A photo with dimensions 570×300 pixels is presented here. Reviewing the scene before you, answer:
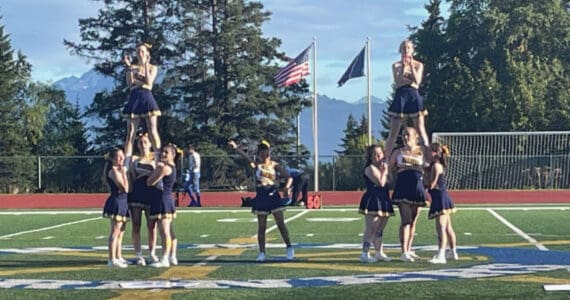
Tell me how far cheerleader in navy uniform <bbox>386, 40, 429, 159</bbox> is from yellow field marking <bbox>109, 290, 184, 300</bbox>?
4.36m

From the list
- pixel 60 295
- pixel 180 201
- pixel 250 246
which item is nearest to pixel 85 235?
pixel 250 246

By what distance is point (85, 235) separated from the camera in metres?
16.8

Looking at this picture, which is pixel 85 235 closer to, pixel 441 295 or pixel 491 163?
pixel 441 295

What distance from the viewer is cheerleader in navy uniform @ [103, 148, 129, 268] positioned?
1141 cm

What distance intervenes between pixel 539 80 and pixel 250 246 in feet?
125

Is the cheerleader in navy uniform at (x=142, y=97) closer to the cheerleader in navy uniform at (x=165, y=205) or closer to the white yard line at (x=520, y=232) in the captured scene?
the cheerleader in navy uniform at (x=165, y=205)

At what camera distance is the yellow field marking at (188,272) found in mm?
10250

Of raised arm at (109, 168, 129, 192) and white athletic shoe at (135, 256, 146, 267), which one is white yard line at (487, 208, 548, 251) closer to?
white athletic shoe at (135, 256, 146, 267)

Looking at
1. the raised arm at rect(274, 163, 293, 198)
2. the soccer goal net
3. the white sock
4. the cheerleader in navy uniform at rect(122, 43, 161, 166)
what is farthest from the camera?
the soccer goal net

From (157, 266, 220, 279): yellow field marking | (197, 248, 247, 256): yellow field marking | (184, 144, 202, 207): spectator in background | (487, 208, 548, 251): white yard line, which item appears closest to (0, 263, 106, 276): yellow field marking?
(157, 266, 220, 279): yellow field marking

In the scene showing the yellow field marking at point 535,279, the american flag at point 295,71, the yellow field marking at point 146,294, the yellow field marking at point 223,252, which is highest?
the american flag at point 295,71

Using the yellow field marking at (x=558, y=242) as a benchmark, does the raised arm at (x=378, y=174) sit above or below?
above

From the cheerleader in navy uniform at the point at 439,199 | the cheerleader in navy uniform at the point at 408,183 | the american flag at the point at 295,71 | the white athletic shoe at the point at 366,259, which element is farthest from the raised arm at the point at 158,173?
the american flag at the point at 295,71

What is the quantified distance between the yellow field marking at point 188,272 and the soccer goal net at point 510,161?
21.7 m
